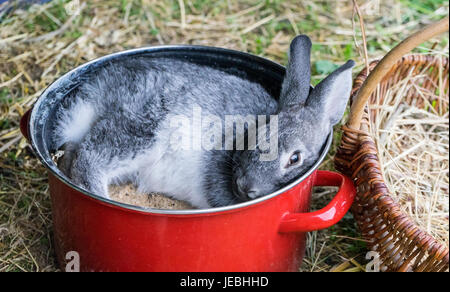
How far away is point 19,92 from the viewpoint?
3248 mm

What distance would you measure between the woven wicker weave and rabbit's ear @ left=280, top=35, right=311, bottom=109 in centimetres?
27

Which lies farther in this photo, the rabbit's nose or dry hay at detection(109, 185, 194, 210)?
dry hay at detection(109, 185, 194, 210)

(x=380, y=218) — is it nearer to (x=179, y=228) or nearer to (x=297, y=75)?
(x=297, y=75)

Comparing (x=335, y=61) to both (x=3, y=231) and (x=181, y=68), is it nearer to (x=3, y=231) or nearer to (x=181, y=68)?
(x=181, y=68)

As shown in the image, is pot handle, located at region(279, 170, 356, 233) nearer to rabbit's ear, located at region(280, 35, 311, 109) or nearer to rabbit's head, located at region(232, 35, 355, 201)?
rabbit's head, located at region(232, 35, 355, 201)

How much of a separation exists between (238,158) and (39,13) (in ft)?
6.53

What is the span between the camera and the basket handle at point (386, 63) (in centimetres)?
209

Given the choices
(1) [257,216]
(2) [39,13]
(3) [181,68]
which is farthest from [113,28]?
(1) [257,216]

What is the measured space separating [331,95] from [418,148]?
1.09 meters

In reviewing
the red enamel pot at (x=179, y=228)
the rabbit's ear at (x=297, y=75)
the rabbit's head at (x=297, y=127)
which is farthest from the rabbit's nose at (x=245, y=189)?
the rabbit's ear at (x=297, y=75)

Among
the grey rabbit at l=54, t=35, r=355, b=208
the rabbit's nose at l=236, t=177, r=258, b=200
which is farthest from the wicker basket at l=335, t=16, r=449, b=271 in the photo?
the rabbit's nose at l=236, t=177, r=258, b=200

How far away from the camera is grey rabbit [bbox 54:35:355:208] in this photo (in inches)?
89.9

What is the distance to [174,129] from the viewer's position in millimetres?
2389

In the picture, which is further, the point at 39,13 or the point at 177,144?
the point at 39,13
